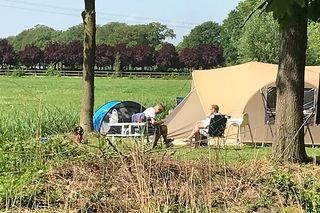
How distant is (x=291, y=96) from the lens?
435 inches

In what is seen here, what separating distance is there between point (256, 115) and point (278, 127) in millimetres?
5975

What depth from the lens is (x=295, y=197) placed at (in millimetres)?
6352

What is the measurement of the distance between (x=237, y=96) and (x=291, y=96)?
6.80 m

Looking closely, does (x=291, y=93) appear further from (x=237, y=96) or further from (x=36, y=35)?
(x=36, y=35)

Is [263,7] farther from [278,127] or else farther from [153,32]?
[153,32]

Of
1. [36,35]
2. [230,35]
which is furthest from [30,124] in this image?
[36,35]

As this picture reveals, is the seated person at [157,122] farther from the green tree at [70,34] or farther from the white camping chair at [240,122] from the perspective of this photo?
the green tree at [70,34]

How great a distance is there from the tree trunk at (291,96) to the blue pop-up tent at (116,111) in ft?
22.9

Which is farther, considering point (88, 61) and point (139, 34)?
point (139, 34)

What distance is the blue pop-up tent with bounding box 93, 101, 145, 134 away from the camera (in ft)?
57.6

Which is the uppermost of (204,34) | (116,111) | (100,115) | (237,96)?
(204,34)

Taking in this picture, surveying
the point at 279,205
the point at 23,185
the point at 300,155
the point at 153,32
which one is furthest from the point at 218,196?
the point at 153,32

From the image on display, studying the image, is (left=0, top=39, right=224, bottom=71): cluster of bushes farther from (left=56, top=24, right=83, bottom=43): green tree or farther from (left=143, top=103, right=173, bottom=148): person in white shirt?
(left=143, top=103, right=173, bottom=148): person in white shirt

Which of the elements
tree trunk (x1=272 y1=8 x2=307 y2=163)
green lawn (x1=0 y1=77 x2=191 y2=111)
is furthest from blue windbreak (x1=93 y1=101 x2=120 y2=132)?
tree trunk (x1=272 y1=8 x2=307 y2=163)
